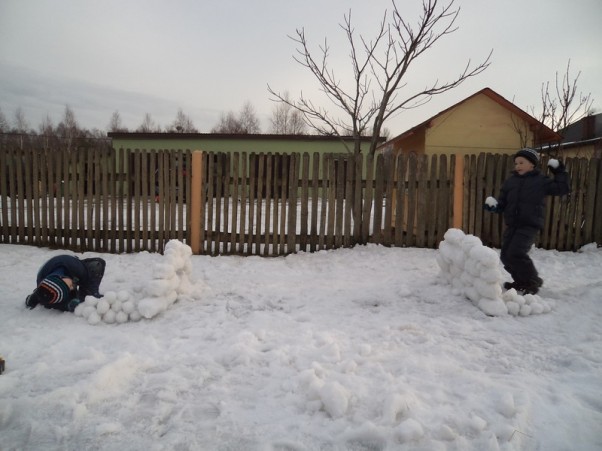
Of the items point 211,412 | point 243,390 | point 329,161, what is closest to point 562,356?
point 243,390

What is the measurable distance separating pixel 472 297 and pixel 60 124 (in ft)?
241

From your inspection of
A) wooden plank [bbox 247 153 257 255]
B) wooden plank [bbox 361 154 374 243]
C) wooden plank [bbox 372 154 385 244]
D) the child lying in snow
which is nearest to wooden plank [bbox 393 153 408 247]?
wooden plank [bbox 372 154 385 244]

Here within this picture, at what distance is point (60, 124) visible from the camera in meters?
61.7

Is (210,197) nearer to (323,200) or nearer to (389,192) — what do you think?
(323,200)

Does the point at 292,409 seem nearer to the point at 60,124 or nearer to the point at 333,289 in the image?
the point at 333,289

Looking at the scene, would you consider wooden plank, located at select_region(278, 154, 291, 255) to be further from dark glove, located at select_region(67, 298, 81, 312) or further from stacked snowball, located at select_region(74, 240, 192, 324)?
dark glove, located at select_region(67, 298, 81, 312)

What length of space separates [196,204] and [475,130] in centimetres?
Result: 807

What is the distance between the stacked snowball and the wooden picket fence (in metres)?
2.55

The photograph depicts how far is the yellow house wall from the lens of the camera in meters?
10.2

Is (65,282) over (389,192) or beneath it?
beneath

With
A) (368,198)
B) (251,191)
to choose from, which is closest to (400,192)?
(368,198)

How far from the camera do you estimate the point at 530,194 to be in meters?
4.21

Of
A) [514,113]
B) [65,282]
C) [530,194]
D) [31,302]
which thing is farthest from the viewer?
[514,113]

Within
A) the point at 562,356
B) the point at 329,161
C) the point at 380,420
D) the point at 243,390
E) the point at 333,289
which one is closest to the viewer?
the point at 380,420
